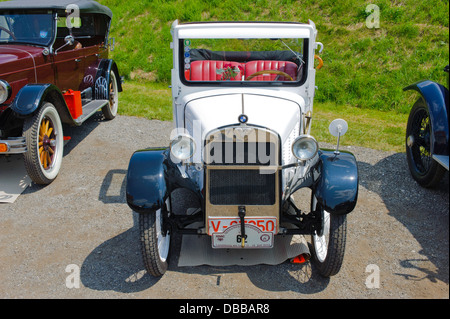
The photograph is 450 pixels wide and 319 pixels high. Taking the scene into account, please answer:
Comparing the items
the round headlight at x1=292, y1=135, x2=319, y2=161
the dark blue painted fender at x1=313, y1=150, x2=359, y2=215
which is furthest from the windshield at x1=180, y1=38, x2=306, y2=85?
the dark blue painted fender at x1=313, y1=150, x2=359, y2=215

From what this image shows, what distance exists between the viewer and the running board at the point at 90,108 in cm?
568

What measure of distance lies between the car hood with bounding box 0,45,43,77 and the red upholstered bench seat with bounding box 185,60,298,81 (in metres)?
2.26

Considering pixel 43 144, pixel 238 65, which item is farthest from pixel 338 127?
pixel 43 144

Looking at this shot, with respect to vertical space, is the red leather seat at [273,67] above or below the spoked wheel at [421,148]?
above

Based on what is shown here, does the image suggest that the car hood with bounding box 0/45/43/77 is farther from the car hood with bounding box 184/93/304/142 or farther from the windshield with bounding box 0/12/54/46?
the car hood with bounding box 184/93/304/142

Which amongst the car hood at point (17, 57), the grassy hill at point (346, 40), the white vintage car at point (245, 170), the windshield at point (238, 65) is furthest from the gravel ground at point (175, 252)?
the grassy hill at point (346, 40)

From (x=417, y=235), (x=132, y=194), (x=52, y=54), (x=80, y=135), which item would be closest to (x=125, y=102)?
(x=80, y=135)

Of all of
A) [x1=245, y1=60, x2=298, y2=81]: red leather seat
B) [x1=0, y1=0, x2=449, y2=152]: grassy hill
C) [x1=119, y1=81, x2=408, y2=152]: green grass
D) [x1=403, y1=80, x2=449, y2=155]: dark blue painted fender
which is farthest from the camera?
[x1=0, y1=0, x2=449, y2=152]: grassy hill

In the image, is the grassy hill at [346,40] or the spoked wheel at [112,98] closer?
the spoked wheel at [112,98]

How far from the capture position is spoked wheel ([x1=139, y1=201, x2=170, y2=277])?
9.53 feet

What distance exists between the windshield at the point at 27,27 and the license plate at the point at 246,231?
4104mm

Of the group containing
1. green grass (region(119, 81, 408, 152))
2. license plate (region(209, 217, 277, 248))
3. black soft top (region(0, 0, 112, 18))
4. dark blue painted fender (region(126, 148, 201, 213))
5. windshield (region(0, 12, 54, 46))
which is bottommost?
green grass (region(119, 81, 408, 152))

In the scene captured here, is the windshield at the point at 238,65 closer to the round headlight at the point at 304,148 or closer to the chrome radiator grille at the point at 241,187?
the round headlight at the point at 304,148

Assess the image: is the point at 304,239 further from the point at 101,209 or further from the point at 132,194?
the point at 101,209
